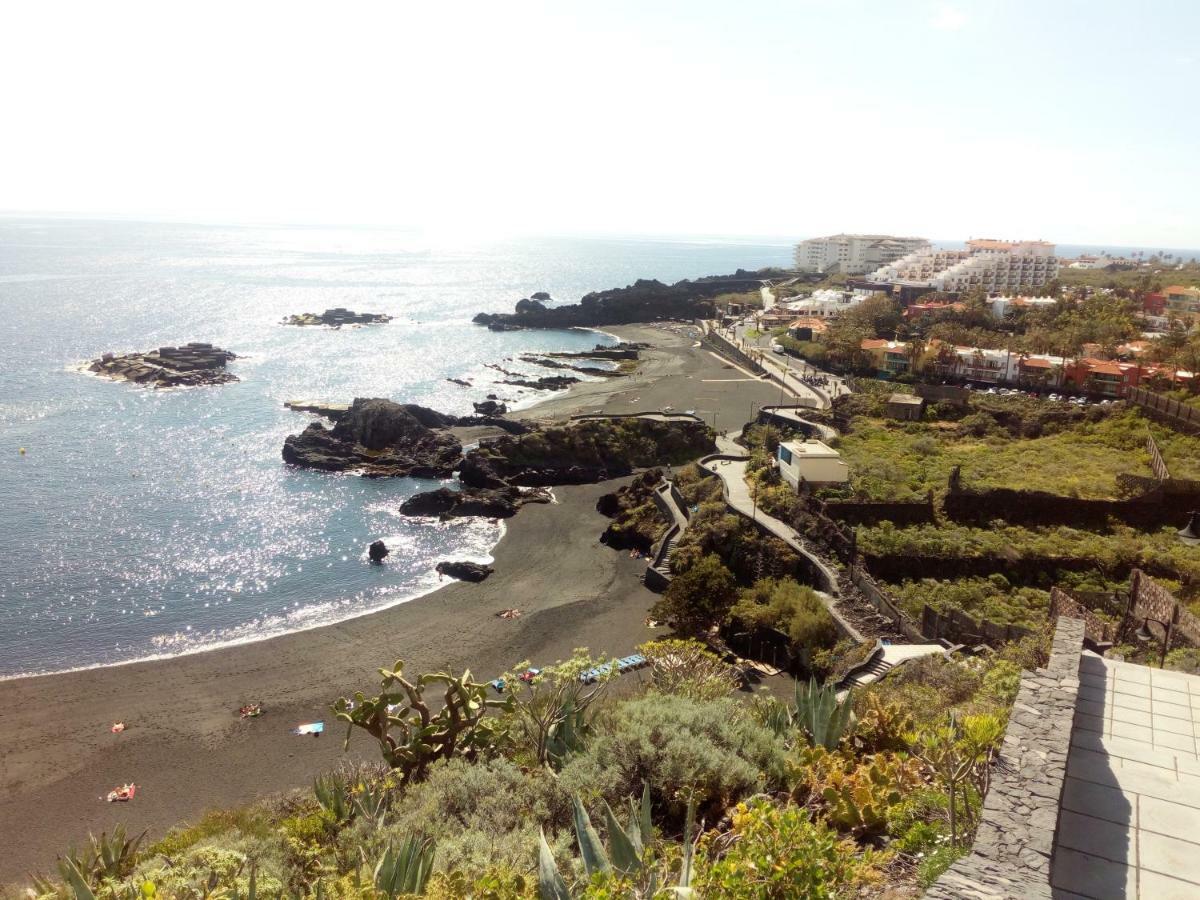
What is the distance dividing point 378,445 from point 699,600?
26.8 meters

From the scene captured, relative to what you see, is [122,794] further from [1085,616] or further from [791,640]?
[1085,616]

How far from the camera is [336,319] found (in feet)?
306

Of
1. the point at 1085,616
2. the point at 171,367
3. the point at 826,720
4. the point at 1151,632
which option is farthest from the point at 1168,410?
the point at 171,367

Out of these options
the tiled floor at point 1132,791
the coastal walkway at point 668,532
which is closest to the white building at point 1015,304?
the coastal walkway at point 668,532

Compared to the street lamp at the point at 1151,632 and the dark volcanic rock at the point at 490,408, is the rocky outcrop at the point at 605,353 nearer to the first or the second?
the dark volcanic rock at the point at 490,408

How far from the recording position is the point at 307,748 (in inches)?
717

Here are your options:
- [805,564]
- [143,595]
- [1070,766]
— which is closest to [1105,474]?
[805,564]

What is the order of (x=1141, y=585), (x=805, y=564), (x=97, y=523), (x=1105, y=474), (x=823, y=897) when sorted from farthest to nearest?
(x=97, y=523)
(x=1105, y=474)
(x=805, y=564)
(x=1141, y=585)
(x=823, y=897)

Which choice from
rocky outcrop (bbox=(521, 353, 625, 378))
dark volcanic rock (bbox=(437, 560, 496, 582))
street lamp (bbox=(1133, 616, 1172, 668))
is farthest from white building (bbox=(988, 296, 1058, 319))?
street lamp (bbox=(1133, 616, 1172, 668))

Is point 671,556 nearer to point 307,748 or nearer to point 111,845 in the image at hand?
point 307,748

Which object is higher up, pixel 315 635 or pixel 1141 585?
pixel 1141 585

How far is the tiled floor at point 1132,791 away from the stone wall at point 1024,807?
1.59 ft

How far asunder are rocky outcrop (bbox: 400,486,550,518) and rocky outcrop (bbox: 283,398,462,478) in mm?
4829

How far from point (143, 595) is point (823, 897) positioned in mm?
27853
